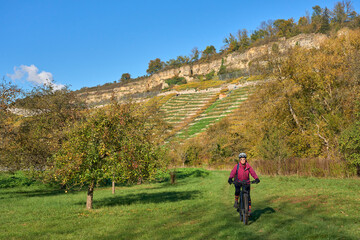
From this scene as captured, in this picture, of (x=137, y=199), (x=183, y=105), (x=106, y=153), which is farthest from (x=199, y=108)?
(x=106, y=153)

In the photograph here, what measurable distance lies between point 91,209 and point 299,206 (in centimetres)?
1079

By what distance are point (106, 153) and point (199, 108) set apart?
322 ft

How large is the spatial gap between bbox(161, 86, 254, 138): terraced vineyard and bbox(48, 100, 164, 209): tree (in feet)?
197

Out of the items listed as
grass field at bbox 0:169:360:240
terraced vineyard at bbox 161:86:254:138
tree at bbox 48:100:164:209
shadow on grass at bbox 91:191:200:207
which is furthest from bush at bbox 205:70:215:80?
tree at bbox 48:100:164:209

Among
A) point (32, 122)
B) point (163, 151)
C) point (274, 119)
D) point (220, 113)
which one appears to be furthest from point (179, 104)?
point (163, 151)

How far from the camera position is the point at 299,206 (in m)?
13.4

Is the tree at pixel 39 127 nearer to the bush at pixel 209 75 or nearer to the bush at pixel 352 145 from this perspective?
the bush at pixel 352 145

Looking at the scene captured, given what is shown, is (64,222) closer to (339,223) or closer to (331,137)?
(339,223)

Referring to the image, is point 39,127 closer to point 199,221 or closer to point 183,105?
point 199,221

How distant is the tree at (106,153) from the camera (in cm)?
1390

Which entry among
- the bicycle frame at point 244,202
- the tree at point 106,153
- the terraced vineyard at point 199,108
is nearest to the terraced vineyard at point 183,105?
the terraced vineyard at point 199,108

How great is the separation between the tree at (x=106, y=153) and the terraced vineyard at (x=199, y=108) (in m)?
59.9

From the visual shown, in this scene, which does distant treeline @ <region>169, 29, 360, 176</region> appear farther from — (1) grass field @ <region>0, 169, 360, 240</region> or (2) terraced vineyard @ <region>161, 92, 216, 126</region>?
(2) terraced vineyard @ <region>161, 92, 216, 126</region>

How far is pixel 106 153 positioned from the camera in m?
14.5
